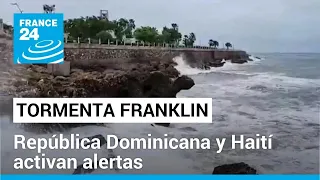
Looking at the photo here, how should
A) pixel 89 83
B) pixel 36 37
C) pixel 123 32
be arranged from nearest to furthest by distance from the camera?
pixel 36 37
pixel 89 83
pixel 123 32

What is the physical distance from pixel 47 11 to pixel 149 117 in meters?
0.82

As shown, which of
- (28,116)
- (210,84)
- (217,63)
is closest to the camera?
(28,116)

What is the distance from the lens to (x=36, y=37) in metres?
2.13

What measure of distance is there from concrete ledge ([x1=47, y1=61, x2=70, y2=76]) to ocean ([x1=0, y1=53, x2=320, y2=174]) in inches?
13.3

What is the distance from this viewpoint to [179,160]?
7.20 feet

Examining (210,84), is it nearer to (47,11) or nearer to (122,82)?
(122,82)

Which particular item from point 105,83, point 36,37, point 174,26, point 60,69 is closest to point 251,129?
point 174,26

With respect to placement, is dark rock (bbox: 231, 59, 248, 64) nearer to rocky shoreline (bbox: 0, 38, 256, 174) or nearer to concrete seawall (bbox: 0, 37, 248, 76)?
concrete seawall (bbox: 0, 37, 248, 76)

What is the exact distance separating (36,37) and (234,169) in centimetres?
131

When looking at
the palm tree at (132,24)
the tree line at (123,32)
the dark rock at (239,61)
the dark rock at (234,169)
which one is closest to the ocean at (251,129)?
the dark rock at (234,169)

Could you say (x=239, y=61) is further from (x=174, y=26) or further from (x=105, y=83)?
(x=105, y=83)

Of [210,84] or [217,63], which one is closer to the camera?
[210,84]

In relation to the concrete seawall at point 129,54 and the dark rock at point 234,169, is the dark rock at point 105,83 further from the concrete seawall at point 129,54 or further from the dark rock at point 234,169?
the dark rock at point 234,169

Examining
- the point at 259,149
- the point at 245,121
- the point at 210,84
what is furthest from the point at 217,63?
the point at 259,149
